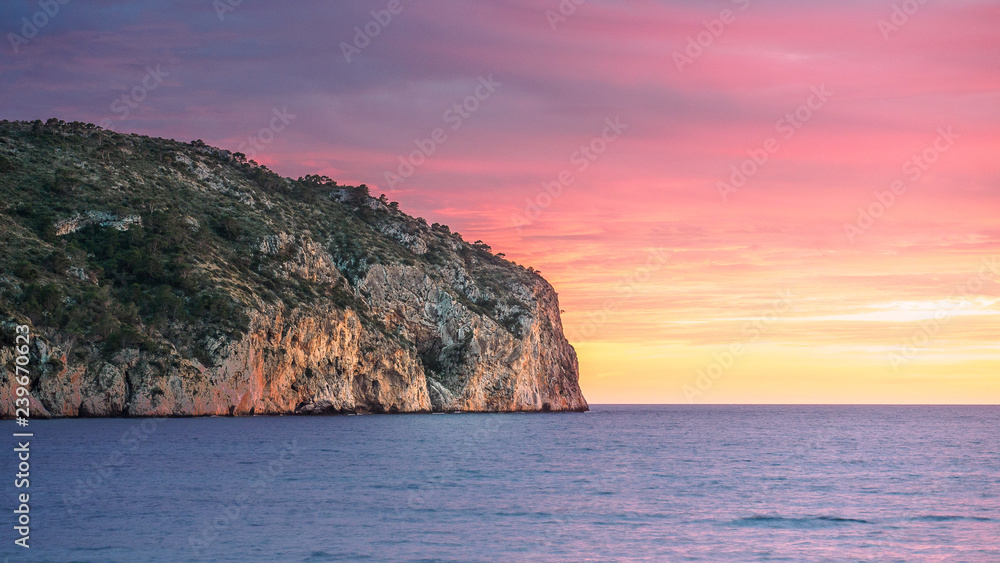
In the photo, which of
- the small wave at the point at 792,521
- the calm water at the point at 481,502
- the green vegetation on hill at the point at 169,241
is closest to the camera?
the calm water at the point at 481,502

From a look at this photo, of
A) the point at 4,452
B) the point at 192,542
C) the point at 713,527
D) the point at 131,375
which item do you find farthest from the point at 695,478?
the point at 131,375

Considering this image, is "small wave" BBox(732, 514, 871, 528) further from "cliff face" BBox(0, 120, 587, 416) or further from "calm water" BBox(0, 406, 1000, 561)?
"cliff face" BBox(0, 120, 587, 416)

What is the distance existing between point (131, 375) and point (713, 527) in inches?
2559

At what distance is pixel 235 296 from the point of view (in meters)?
92.2

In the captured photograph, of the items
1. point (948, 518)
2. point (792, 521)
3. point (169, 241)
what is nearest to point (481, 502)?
point (792, 521)

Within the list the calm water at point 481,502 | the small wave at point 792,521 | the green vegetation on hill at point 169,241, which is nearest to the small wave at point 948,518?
the calm water at point 481,502

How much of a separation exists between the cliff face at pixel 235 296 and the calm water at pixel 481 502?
50.1 feet

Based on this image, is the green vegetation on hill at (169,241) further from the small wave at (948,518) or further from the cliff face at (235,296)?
the small wave at (948,518)

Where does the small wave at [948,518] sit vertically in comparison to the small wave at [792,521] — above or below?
above

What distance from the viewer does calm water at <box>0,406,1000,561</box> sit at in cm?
2434

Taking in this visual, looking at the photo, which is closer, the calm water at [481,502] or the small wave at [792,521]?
the calm water at [481,502]

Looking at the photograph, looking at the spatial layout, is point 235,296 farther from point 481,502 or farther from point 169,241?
point 481,502

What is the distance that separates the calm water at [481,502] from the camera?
24.3 metres

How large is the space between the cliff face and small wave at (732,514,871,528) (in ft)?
205
